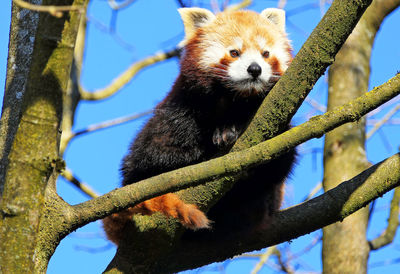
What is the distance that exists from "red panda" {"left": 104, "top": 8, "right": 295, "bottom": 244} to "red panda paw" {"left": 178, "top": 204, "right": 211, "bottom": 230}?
52 centimetres

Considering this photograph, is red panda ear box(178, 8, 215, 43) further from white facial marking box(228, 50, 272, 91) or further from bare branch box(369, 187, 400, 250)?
bare branch box(369, 187, 400, 250)

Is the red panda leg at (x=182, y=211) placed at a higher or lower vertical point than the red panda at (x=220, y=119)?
lower

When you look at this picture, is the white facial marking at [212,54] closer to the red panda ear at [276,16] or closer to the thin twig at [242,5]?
the red panda ear at [276,16]

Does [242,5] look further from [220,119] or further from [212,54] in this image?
[220,119]

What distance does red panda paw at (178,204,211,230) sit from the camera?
9.99 ft

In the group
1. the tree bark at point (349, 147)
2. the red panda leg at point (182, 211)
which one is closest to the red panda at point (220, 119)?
the red panda leg at point (182, 211)

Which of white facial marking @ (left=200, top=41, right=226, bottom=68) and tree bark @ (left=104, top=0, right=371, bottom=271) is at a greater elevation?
white facial marking @ (left=200, top=41, right=226, bottom=68)

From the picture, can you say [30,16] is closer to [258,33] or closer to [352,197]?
[258,33]

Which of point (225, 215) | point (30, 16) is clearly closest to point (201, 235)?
point (225, 215)

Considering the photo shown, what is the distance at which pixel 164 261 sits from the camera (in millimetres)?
3338

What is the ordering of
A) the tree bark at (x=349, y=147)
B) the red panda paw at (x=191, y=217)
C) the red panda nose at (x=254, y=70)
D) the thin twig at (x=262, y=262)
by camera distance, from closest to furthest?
the red panda paw at (x=191, y=217) → the red panda nose at (x=254, y=70) → the tree bark at (x=349, y=147) → the thin twig at (x=262, y=262)

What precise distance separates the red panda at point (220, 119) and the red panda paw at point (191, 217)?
52 centimetres

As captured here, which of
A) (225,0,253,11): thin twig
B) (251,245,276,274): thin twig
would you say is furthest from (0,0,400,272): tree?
(225,0,253,11): thin twig

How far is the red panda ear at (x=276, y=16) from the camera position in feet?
14.6
